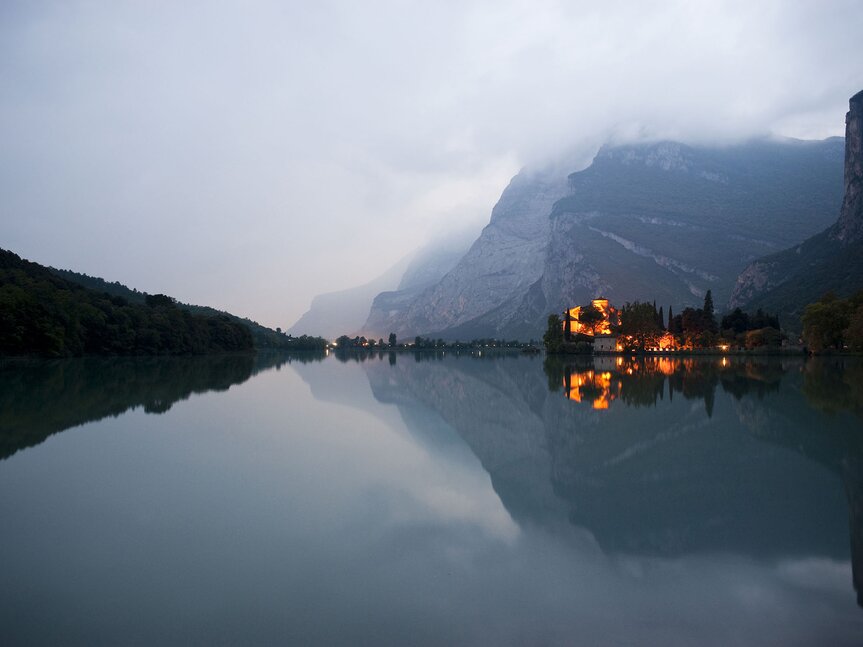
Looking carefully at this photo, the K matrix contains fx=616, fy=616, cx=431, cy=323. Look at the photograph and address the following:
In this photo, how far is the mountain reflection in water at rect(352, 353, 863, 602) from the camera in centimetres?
709

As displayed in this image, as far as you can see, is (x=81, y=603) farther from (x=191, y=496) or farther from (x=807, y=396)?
(x=807, y=396)

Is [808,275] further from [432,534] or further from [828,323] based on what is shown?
[432,534]

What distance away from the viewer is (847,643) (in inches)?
180

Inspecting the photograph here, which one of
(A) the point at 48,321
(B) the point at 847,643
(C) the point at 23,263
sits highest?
(C) the point at 23,263

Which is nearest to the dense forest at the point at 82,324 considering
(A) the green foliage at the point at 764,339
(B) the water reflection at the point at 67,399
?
(B) the water reflection at the point at 67,399

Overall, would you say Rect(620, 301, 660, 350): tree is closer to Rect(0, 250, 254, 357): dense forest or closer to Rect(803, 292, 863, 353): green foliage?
Rect(803, 292, 863, 353): green foliage

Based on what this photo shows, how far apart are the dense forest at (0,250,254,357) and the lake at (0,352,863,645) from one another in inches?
1582

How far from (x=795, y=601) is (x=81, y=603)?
6010mm

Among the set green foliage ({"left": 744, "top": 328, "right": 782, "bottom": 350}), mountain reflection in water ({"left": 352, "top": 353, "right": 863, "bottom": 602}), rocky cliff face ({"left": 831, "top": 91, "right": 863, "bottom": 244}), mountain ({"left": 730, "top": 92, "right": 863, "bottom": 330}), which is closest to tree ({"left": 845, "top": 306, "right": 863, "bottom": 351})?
green foliage ({"left": 744, "top": 328, "right": 782, "bottom": 350})

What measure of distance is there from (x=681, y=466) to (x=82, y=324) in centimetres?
6361

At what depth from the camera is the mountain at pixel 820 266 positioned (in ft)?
380

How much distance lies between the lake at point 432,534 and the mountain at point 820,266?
4505 inches

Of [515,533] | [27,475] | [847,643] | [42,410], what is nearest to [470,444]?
[515,533]

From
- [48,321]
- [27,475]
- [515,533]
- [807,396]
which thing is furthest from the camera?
[48,321]
